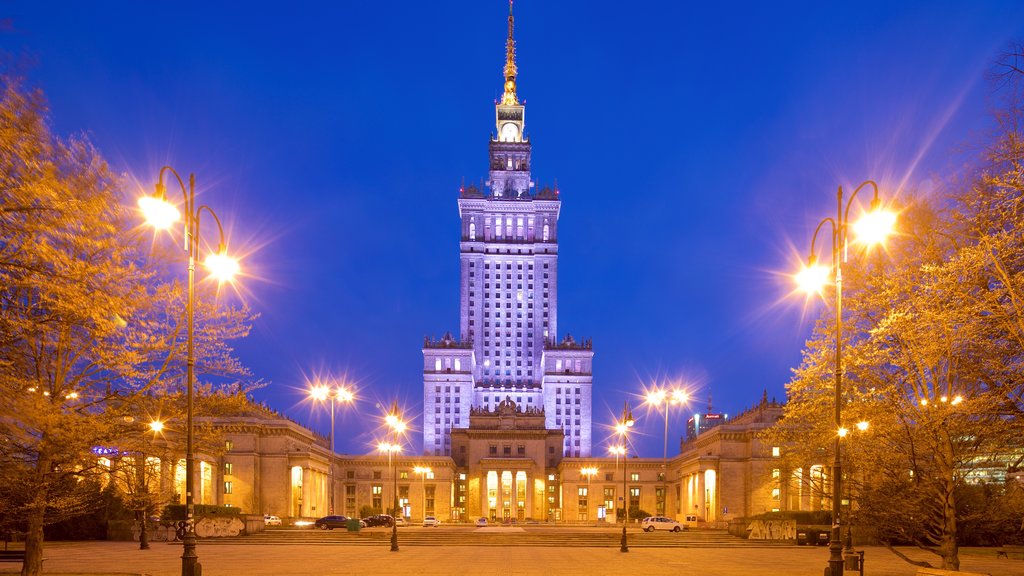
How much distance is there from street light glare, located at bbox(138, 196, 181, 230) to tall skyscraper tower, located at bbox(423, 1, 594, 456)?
14099 centimetres

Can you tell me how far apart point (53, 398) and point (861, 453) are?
26821 mm

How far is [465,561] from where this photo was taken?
36656 mm

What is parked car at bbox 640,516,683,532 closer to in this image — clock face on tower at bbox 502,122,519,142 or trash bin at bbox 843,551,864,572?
trash bin at bbox 843,551,864,572

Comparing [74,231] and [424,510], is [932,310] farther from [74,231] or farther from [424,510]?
[424,510]

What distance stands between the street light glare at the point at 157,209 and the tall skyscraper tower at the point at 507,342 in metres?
141

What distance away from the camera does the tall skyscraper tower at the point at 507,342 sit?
161250 millimetres

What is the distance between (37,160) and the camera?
58.4 ft

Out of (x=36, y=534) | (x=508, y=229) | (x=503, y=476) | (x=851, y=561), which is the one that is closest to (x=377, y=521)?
(x=503, y=476)

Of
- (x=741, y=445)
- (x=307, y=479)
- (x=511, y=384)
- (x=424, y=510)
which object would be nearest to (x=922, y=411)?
(x=741, y=445)

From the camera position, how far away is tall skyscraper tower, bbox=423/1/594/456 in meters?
161

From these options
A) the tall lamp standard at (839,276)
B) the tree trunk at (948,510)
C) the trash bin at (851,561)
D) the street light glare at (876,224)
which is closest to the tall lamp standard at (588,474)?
the trash bin at (851,561)

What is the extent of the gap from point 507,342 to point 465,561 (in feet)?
422

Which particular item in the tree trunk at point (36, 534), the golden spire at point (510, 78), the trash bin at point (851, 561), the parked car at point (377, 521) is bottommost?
the parked car at point (377, 521)

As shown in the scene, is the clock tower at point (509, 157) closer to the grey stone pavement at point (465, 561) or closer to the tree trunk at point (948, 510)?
the grey stone pavement at point (465, 561)
